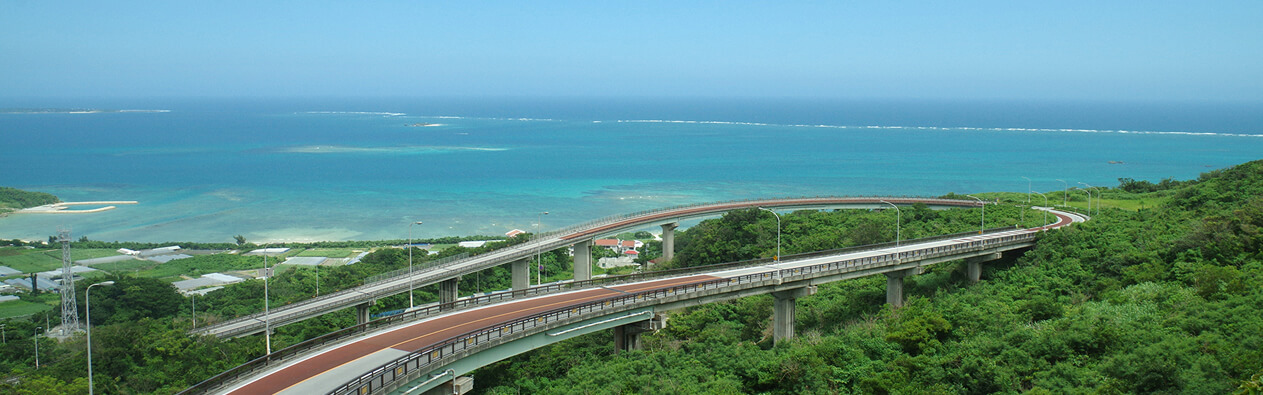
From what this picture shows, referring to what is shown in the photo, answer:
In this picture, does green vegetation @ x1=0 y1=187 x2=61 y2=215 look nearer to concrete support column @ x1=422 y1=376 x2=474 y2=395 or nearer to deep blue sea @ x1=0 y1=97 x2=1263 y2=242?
deep blue sea @ x1=0 y1=97 x2=1263 y2=242

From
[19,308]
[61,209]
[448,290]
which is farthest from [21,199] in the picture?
[448,290]

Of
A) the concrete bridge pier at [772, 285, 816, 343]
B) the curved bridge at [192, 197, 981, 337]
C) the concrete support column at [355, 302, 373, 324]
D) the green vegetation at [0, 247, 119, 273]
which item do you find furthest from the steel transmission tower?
the concrete bridge pier at [772, 285, 816, 343]

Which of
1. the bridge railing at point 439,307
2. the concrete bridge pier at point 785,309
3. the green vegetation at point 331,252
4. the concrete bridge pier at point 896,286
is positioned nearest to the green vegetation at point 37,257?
the green vegetation at point 331,252

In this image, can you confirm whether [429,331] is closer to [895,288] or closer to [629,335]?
[629,335]

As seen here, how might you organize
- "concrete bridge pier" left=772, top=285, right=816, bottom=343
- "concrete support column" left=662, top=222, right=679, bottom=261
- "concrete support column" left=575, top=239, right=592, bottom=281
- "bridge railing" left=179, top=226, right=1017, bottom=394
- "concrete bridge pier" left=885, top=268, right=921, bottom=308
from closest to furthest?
"bridge railing" left=179, top=226, right=1017, bottom=394 < "concrete bridge pier" left=772, top=285, right=816, bottom=343 < "concrete bridge pier" left=885, top=268, right=921, bottom=308 < "concrete support column" left=575, top=239, right=592, bottom=281 < "concrete support column" left=662, top=222, right=679, bottom=261

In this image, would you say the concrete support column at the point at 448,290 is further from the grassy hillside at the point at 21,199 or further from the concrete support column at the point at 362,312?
the grassy hillside at the point at 21,199

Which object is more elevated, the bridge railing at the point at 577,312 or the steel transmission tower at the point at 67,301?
the bridge railing at the point at 577,312
